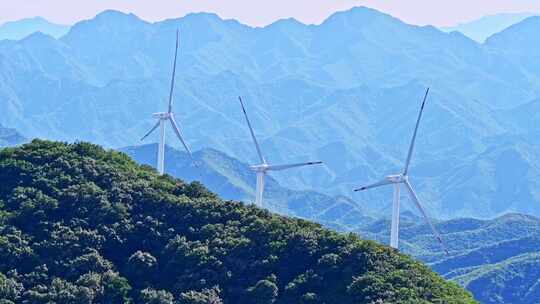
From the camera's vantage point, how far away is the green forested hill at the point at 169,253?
260ft

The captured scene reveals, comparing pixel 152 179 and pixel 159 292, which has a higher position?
pixel 152 179

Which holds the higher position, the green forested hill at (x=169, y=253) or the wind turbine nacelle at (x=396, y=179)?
the wind turbine nacelle at (x=396, y=179)

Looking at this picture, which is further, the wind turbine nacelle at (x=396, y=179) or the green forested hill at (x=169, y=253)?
the wind turbine nacelle at (x=396, y=179)

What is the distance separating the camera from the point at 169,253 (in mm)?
84562

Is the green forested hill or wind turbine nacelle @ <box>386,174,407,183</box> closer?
the green forested hill

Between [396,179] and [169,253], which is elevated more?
[396,179]

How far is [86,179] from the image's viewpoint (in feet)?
305

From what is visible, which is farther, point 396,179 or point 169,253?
point 396,179

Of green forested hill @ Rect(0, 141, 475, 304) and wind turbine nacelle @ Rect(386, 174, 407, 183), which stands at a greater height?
wind turbine nacelle @ Rect(386, 174, 407, 183)

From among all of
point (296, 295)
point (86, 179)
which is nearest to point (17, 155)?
point (86, 179)

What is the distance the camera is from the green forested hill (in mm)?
79125

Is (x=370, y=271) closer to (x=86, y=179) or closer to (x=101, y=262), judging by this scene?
(x=101, y=262)

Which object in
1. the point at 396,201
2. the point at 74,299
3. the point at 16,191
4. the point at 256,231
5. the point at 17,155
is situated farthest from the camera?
the point at 396,201

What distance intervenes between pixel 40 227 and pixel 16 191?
509cm
